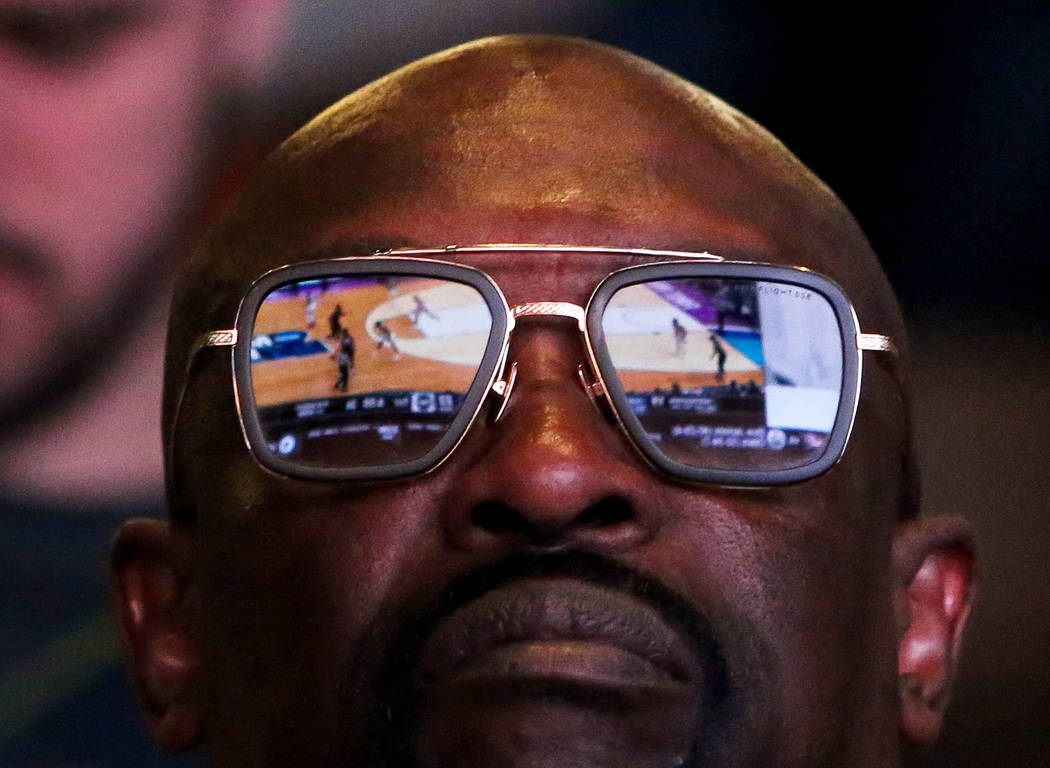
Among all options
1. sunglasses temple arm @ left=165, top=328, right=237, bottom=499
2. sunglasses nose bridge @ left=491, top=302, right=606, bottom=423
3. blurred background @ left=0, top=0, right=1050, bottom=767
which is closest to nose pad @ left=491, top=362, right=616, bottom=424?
sunglasses nose bridge @ left=491, top=302, right=606, bottom=423

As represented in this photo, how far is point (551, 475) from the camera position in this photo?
1.15 meters

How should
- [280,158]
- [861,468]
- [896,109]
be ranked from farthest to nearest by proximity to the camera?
[896,109]
[280,158]
[861,468]

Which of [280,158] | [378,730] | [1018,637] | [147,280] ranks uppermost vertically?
[280,158]

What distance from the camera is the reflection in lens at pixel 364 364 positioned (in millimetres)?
1225

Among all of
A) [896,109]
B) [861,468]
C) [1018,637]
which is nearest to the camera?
[861,468]

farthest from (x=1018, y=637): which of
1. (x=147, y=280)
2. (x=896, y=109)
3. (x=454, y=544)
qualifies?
(x=147, y=280)

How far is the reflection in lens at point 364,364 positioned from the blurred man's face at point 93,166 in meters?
0.74

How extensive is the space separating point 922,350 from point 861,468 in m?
0.70

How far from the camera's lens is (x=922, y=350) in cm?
202

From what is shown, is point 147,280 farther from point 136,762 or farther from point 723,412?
point 723,412

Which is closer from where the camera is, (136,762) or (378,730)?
(378,730)

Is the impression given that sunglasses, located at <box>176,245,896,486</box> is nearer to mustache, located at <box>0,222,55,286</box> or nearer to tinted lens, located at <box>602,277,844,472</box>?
tinted lens, located at <box>602,277,844,472</box>

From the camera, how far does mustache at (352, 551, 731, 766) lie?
116cm

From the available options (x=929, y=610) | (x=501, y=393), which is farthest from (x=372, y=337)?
(x=929, y=610)
